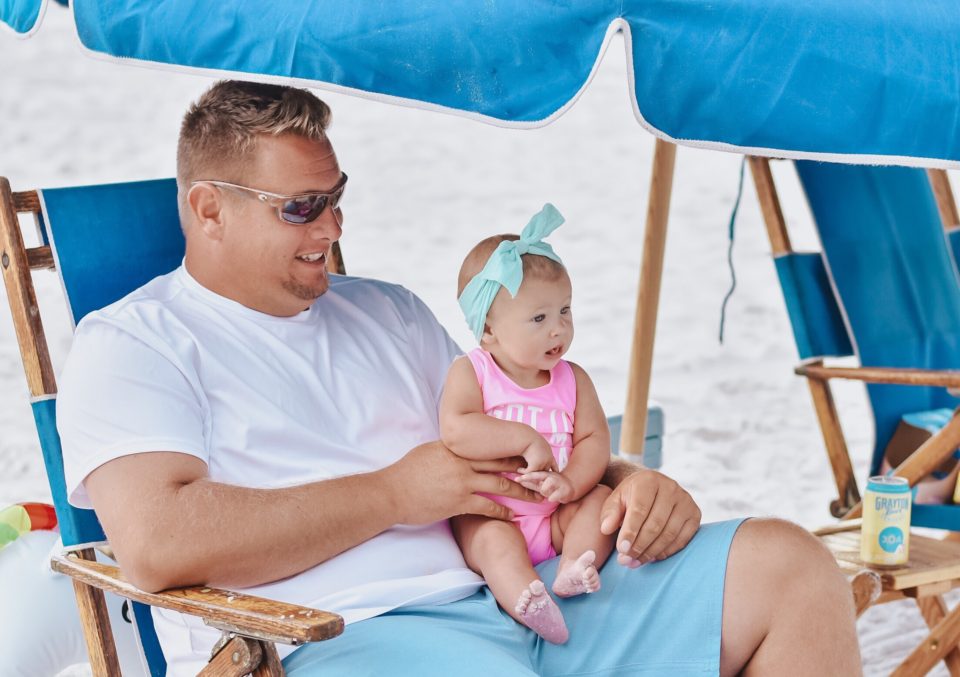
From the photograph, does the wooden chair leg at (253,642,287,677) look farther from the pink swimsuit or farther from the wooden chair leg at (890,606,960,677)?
the wooden chair leg at (890,606,960,677)

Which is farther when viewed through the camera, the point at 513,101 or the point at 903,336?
the point at 903,336

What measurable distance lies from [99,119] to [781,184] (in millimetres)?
7000

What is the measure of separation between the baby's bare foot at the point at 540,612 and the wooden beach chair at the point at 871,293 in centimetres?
162

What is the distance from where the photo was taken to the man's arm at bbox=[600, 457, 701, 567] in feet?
7.70

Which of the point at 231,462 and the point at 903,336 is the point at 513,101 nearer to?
the point at 231,462

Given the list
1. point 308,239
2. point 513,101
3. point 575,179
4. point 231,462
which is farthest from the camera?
point 575,179

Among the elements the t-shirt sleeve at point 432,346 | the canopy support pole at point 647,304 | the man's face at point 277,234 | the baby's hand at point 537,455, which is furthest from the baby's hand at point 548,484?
the canopy support pole at point 647,304

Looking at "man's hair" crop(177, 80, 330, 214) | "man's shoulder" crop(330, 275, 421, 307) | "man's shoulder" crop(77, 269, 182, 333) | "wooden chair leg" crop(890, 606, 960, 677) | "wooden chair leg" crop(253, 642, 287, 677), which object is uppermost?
"man's hair" crop(177, 80, 330, 214)

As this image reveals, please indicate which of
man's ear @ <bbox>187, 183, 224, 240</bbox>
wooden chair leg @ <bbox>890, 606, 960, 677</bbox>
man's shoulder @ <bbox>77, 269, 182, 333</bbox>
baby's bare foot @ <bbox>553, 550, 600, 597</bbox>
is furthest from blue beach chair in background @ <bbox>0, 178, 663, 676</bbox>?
wooden chair leg @ <bbox>890, 606, 960, 677</bbox>

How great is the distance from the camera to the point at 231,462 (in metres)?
2.43

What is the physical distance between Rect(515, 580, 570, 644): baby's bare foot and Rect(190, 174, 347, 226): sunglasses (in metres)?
0.85

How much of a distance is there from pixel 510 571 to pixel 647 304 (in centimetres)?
133

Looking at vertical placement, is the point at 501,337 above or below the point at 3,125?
below

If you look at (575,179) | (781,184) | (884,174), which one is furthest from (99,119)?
(884,174)
